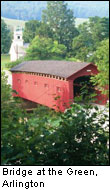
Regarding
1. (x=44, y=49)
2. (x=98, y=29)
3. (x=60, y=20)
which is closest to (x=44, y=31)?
(x=60, y=20)

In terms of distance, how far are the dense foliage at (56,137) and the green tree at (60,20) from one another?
2118mm

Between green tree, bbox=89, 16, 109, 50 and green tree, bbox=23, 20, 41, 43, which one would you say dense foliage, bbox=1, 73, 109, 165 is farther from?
green tree, bbox=89, 16, 109, 50

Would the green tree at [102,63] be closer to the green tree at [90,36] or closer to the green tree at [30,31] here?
the green tree at [90,36]

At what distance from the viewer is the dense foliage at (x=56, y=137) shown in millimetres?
803

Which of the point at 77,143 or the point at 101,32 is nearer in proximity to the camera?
the point at 77,143

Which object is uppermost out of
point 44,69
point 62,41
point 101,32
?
point 101,32

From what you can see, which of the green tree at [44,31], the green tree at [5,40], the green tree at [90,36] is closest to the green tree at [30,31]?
the green tree at [44,31]

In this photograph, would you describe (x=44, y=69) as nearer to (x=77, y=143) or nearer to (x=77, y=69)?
(x=77, y=69)

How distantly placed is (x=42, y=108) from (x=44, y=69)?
178 cm

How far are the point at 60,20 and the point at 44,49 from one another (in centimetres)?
116

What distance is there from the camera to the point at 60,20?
347 cm

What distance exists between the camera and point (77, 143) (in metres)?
0.92
